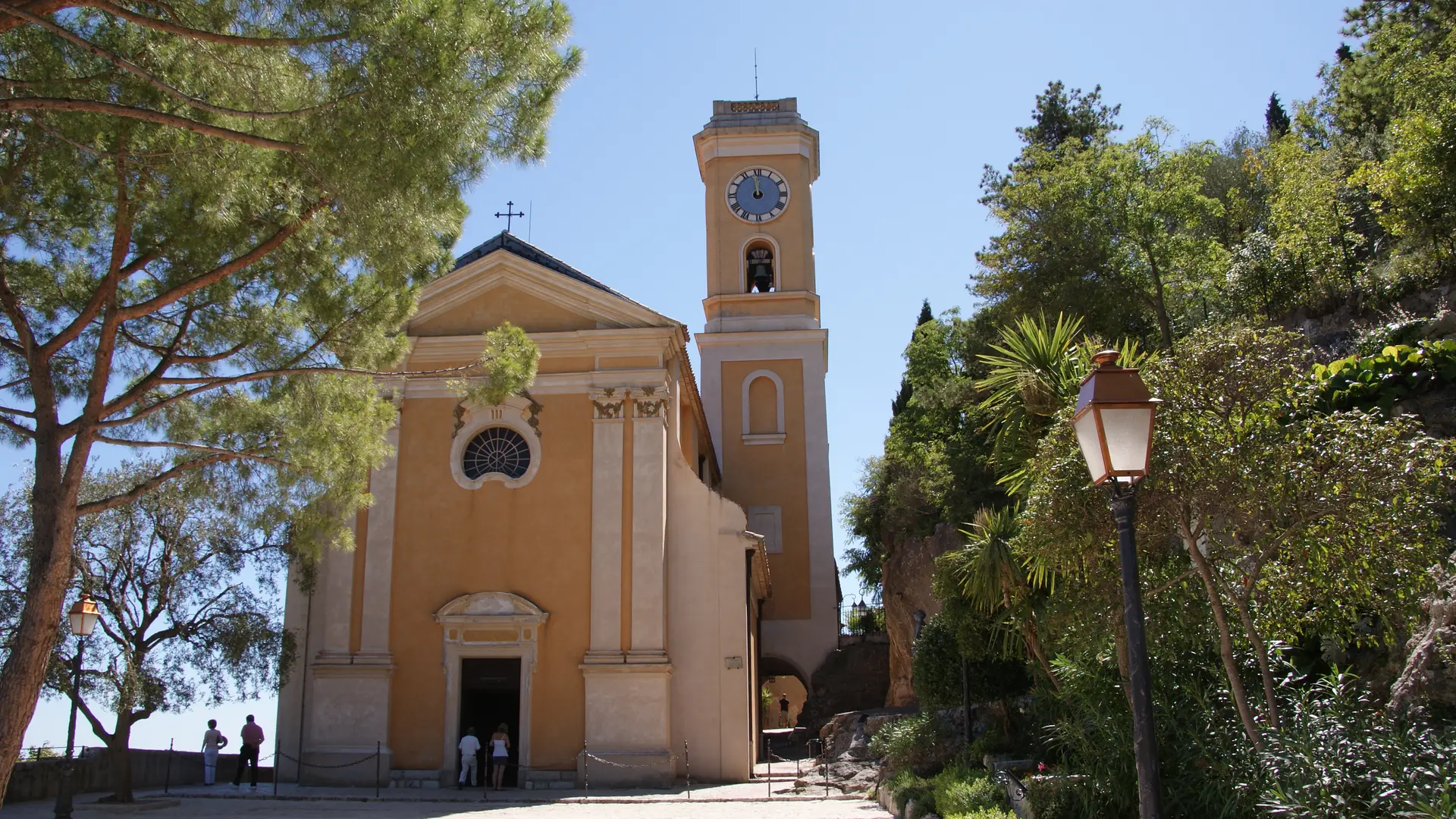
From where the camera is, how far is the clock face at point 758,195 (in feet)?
110

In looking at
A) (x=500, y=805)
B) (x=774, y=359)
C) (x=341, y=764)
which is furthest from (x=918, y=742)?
(x=774, y=359)

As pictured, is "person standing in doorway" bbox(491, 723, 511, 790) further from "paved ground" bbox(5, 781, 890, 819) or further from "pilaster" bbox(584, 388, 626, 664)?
"pilaster" bbox(584, 388, 626, 664)

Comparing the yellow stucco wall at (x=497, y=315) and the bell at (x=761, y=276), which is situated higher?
the bell at (x=761, y=276)

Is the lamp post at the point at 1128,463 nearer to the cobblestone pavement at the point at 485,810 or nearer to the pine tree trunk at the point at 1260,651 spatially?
the pine tree trunk at the point at 1260,651

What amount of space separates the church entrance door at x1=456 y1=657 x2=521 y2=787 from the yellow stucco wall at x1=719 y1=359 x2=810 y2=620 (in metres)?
9.94

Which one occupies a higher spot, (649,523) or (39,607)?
(649,523)

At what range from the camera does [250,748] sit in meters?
22.2

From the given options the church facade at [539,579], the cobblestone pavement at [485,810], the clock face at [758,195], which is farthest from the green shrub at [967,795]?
the clock face at [758,195]

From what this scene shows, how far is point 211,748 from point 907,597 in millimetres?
16443

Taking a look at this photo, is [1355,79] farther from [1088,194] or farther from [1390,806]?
[1390,806]

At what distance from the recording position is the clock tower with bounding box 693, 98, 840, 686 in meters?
30.9

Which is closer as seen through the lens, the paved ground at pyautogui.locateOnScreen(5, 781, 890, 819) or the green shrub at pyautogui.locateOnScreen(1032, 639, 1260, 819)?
the green shrub at pyautogui.locateOnScreen(1032, 639, 1260, 819)

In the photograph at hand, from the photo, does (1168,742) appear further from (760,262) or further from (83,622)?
(760,262)

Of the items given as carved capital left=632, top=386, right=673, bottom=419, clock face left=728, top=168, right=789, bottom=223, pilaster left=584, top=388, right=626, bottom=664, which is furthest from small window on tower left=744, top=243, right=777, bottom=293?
pilaster left=584, top=388, right=626, bottom=664
